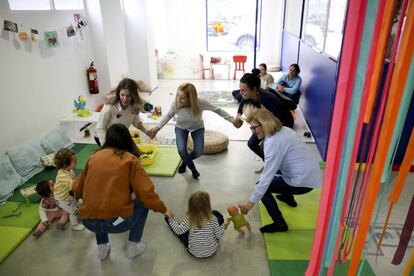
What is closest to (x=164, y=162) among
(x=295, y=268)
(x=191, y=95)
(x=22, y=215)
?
(x=191, y=95)

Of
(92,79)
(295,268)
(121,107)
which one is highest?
(121,107)

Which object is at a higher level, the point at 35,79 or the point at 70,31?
the point at 70,31

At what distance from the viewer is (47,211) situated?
3.05 meters

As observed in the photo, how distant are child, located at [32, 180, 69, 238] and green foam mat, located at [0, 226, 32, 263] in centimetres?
10

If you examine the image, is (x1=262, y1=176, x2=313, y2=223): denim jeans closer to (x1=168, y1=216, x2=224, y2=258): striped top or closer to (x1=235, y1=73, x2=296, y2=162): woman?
(x1=168, y1=216, x2=224, y2=258): striped top

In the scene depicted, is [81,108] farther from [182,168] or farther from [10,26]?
[182,168]

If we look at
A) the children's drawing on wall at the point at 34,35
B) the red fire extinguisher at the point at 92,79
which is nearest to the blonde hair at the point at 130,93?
the children's drawing on wall at the point at 34,35

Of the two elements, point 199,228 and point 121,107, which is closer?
point 199,228

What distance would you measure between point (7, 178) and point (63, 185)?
1.25 m

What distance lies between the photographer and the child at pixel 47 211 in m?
2.93

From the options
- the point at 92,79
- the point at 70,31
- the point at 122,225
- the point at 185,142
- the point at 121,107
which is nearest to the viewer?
the point at 122,225

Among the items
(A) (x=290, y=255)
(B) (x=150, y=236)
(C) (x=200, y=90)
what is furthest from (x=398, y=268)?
(C) (x=200, y=90)

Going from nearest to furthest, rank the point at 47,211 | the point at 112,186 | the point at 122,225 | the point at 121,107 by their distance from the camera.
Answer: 1. the point at 112,186
2. the point at 122,225
3. the point at 47,211
4. the point at 121,107

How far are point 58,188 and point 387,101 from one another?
8.84 feet
